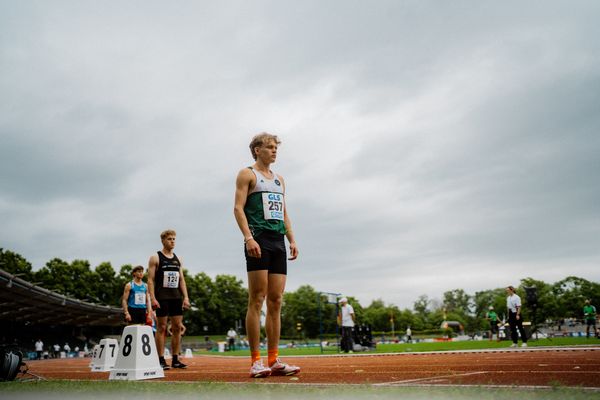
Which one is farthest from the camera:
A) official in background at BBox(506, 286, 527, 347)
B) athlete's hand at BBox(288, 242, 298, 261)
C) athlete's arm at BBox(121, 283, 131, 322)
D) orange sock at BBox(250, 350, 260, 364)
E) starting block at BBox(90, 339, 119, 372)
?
official in background at BBox(506, 286, 527, 347)

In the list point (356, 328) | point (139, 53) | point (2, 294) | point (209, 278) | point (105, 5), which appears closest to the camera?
point (105, 5)

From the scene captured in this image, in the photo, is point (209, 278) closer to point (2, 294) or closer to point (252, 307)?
point (2, 294)

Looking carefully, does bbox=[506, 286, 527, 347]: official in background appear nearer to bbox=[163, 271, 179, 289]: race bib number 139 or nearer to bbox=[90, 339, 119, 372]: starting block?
bbox=[163, 271, 179, 289]: race bib number 139

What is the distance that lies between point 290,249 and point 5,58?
44.3ft

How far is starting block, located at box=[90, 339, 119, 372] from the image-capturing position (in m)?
9.41

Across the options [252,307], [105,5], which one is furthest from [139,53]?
[252,307]

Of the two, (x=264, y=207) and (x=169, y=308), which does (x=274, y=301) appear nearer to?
(x=264, y=207)

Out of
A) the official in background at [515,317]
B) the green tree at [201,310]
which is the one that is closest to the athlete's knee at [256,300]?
the official in background at [515,317]

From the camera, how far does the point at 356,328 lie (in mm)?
18781

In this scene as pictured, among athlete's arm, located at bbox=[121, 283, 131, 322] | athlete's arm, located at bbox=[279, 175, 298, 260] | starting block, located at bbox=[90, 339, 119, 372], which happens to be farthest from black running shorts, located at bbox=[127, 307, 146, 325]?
athlete's arm, located at bbox=[279, 175, 298, 260]

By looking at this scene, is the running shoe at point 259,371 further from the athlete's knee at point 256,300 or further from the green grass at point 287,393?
the green grass at point 287,393

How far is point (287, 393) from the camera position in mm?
2959

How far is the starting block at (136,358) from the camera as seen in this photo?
5496 mm

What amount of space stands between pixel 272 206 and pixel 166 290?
3.69 m
